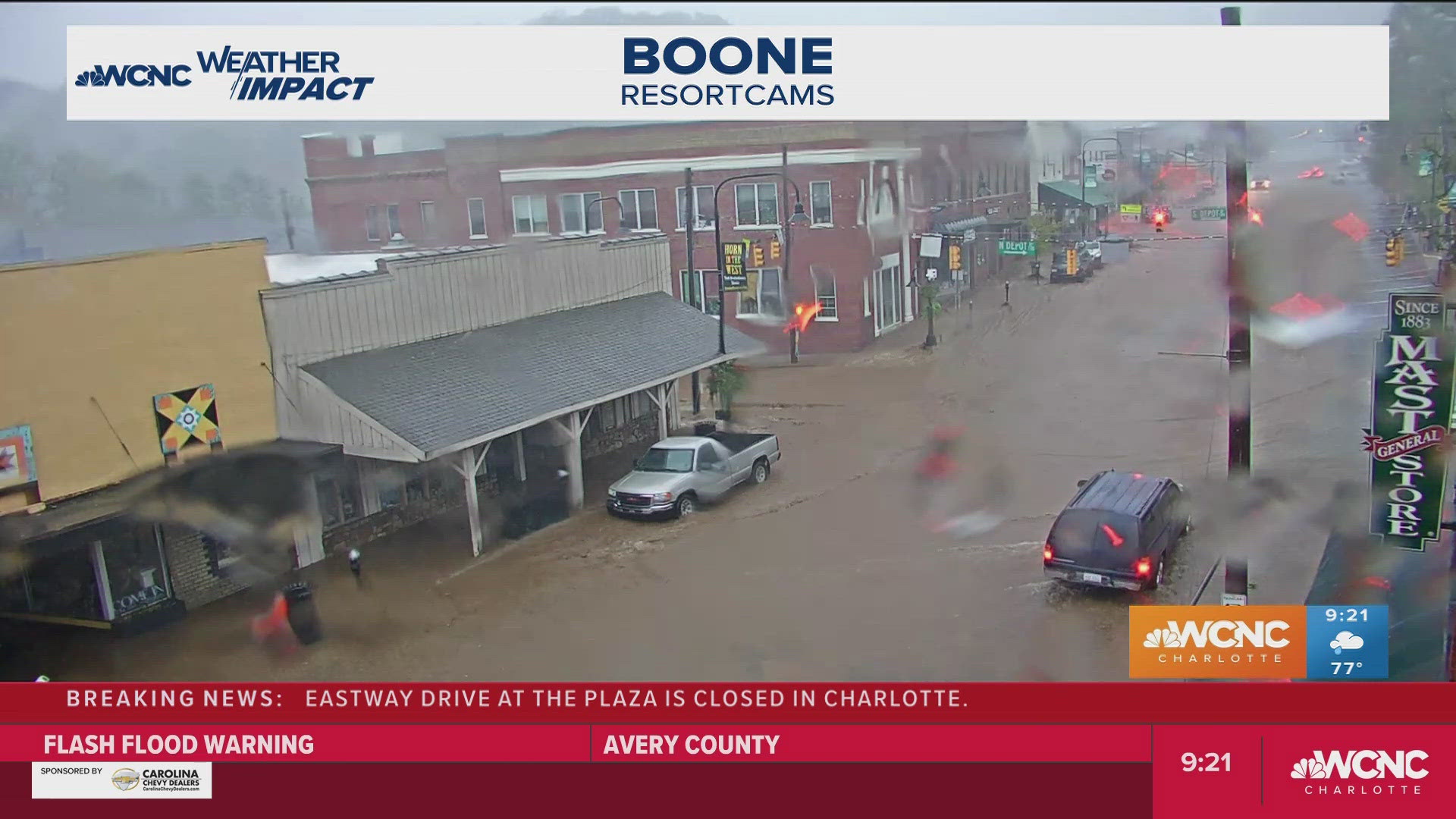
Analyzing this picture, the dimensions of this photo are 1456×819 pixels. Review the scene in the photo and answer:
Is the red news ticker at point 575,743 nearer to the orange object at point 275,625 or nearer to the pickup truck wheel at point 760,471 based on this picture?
the orange object at point 275,625

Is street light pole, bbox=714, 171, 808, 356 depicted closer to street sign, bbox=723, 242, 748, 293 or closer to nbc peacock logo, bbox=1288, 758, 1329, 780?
street sign, bbox=723, 242, 748, 293

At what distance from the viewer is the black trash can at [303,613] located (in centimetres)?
492

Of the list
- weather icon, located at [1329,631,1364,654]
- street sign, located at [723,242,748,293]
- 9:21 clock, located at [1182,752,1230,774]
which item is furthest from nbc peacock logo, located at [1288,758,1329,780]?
street sign, located at [723,242,748,293]

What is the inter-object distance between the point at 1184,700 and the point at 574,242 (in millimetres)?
3629

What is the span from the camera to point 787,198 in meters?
5.11

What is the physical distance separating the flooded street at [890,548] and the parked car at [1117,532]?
73 millimetres

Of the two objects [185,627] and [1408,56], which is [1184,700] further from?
[185,627]

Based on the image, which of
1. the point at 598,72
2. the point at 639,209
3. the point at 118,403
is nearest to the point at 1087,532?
the point at 639,209

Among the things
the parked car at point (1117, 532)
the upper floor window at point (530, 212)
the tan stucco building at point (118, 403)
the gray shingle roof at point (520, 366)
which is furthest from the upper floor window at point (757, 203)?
the tan stucco building at point (118, 403)

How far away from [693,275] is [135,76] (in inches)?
108

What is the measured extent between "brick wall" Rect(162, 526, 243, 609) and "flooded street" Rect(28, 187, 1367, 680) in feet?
0.30

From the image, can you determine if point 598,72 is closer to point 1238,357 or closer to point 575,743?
point 575,743

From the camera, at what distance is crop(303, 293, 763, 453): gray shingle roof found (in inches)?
194

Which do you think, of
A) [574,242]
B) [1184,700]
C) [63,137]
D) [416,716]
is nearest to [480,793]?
[416,716]
